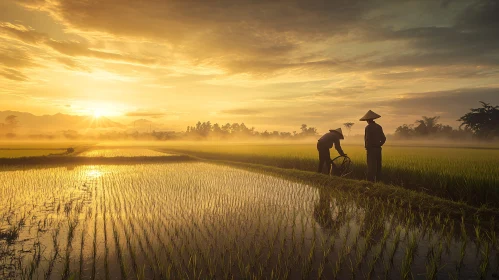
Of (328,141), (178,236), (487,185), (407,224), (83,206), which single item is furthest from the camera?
(328,141)

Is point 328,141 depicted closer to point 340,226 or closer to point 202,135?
point 340,226

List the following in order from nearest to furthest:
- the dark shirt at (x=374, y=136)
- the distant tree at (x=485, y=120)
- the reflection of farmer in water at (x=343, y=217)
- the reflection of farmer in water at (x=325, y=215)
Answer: the reflection of farmer in water at (x=343, y=217), the reflection of farmer in water at (x=325, y=215), the dark shirt at (x=374, y=136), the distant tree at (x=485, y=120)

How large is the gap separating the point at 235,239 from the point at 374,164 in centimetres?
621

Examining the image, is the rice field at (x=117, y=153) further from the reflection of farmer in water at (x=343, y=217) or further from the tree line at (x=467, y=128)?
the tree line at (x=467, y=128)

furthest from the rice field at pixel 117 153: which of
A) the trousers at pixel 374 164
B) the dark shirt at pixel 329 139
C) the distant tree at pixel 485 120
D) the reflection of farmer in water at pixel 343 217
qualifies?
the distant tree at pixel 485 120

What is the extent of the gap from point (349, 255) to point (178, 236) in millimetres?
2680

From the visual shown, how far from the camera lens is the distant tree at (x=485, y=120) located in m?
39.5

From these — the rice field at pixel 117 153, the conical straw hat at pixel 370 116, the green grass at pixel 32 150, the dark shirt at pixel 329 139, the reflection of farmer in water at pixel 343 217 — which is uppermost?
the conical straw hat at pixel 370 116

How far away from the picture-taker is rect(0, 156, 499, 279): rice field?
352 cm

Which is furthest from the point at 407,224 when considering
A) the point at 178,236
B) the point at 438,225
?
the point at 178,236

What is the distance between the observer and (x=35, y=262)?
3.78 metres

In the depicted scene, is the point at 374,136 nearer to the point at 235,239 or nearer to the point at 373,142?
the point at 373,142

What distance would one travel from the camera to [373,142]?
8.81 metres

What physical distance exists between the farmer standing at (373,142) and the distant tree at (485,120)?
41.7 meters
